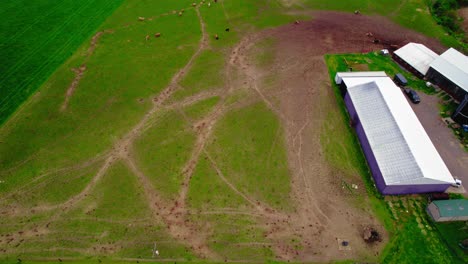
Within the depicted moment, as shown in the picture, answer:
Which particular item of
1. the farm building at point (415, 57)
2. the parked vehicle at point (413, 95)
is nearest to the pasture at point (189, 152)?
the farm building at point (415, 57)

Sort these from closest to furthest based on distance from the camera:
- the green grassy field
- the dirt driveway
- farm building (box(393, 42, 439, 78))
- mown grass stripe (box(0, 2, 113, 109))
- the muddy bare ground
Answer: the muddy bare ground
the dirt driveway
mown grass stripe (box(0, 2, 113, 109))
the green grassy field
farm building (box(393, 42, 439, 78))

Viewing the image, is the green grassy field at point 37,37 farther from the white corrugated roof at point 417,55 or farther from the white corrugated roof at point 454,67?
the white corrugated roof at point 454,67

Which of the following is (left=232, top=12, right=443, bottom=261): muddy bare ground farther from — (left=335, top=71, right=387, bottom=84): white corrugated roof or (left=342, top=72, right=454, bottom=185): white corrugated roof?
(left=342, top=72, right=454, bottom=185): white corrugated roof

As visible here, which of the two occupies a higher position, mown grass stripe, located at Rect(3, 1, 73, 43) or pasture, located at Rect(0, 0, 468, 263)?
mown grass stripe, located at Rect(3, 1, 73, 43)

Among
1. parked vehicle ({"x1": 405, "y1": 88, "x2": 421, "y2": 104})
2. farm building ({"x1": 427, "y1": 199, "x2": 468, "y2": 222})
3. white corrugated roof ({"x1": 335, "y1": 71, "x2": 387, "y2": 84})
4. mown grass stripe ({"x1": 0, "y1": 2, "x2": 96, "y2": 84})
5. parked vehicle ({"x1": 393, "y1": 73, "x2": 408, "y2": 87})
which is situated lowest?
farm building ({"x1": 427, "y1": 199, "x2": 468, "y2": 222})

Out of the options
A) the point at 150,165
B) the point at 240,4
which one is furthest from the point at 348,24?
the point at 150,165

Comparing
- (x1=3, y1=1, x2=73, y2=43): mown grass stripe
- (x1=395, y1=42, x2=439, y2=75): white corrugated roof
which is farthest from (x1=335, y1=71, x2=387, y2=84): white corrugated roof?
(x1=3, y1=1, x2=73, y2=43): mown grass stripe

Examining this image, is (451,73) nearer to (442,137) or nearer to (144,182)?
(442,137)

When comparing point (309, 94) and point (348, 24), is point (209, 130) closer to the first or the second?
point (309, 94)
